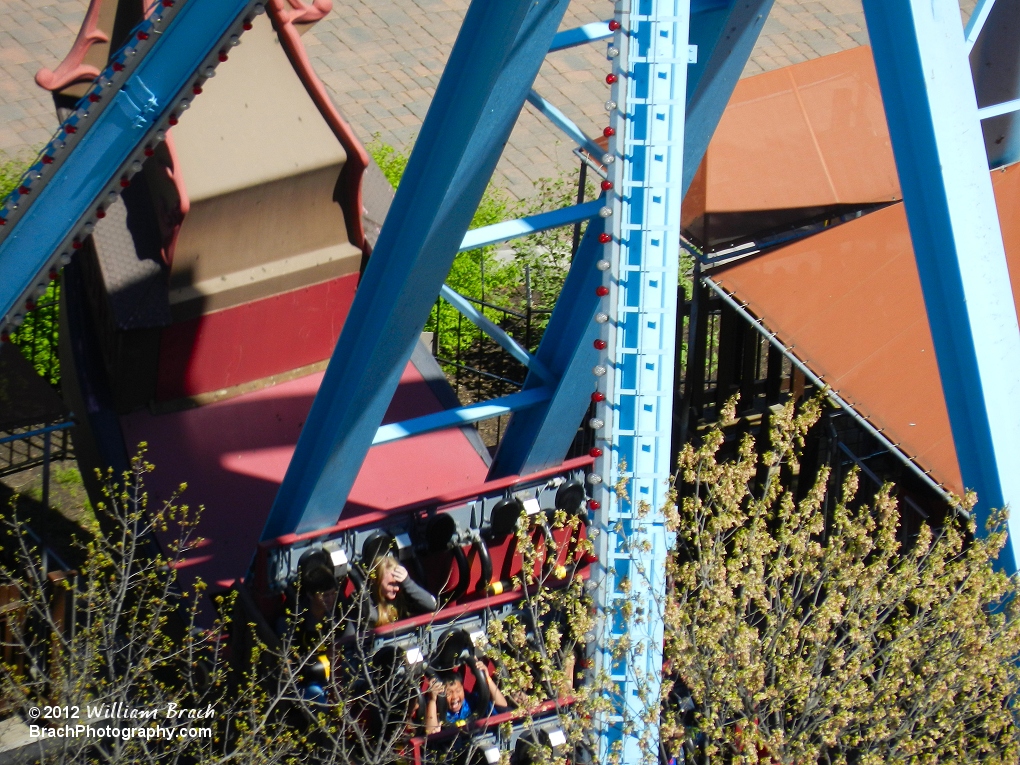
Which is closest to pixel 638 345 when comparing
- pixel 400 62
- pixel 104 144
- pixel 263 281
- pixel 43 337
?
pixel 104 144

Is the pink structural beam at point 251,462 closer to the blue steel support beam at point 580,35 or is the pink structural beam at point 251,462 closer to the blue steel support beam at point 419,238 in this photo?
the blue steel support beam at point 419,238

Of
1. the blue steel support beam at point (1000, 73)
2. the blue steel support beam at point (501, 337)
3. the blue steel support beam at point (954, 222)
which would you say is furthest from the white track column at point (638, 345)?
the blue steel support beam at point (1000, 73)

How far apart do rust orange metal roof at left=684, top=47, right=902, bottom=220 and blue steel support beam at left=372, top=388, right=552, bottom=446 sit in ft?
7.48

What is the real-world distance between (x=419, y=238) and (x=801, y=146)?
A: 4.57 meters

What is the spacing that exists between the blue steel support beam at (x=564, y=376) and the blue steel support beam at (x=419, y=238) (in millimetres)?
1057

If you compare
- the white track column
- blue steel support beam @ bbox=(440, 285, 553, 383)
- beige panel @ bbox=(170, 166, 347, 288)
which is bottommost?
the white track column

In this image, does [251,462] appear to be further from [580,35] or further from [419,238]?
[580,35]

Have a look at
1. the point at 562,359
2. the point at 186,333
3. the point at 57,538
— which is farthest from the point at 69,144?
the point at 57,538

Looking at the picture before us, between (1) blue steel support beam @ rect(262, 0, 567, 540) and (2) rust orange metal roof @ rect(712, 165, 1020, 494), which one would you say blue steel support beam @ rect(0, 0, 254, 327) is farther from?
(2) rust orange metal roof @ rect(712, 165, 1020, 494)

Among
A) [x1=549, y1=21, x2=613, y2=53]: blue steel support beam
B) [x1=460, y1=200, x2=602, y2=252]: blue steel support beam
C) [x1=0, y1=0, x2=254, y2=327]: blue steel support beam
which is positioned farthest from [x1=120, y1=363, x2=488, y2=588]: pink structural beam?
[x1=549, y1=21, x2=613, y2=53]: blue steel support beam

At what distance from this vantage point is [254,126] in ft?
30.1

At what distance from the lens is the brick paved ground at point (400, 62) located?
15336mm

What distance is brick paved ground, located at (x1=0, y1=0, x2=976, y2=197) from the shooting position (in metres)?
15.3

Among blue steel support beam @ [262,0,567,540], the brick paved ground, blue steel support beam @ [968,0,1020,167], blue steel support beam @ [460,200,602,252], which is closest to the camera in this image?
blue steel support beam @ [262,0,567,540]
